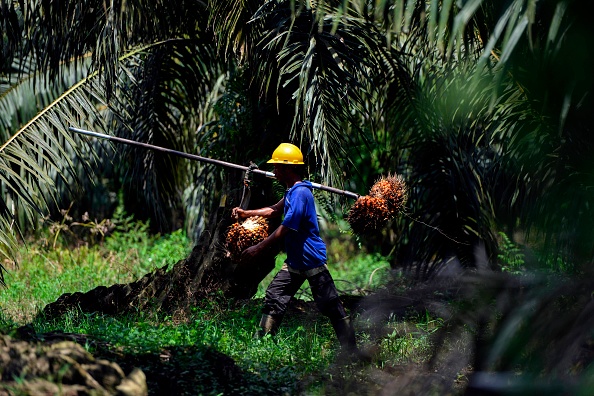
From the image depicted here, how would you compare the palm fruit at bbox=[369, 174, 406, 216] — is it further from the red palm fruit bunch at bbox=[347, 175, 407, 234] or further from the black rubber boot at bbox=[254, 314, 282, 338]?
the black rubber boot at bbox=[254, 314, 282, 338]

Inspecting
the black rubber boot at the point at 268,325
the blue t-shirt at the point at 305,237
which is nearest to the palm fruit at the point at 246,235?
the blue t-shirt at the point at 305,237

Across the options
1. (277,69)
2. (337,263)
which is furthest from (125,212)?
(277,69)

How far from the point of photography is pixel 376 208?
260 inches

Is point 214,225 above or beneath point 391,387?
beneath

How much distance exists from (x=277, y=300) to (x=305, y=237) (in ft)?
1.84

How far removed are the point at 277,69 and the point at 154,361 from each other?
9.93ft

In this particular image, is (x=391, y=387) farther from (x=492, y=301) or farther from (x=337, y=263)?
(x=337, y=263)

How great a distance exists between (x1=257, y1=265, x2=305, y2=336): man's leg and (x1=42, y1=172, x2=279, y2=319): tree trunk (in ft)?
2.67

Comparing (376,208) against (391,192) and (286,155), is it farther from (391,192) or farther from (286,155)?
(286,155)

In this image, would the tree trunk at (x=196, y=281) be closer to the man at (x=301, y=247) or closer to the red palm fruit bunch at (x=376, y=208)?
the man at (x=301, y=247)

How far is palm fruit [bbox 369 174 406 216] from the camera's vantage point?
6.73m

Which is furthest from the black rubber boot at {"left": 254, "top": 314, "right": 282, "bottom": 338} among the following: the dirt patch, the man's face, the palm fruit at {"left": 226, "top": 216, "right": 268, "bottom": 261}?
the dirt patch

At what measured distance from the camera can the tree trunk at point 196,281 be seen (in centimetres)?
789

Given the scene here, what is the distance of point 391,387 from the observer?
374 centimetres
